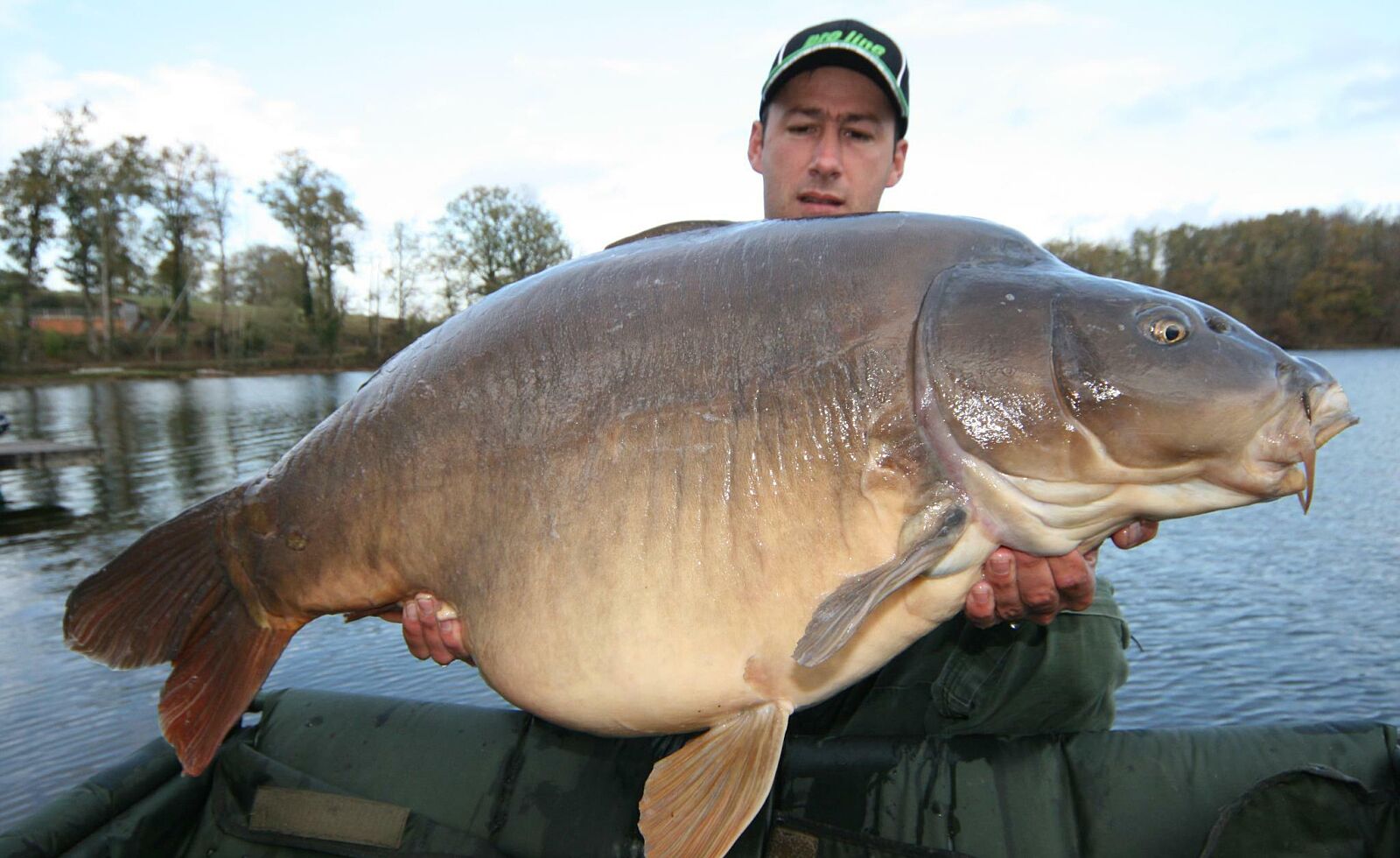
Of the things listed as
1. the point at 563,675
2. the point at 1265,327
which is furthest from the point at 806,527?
the point at 1265,327

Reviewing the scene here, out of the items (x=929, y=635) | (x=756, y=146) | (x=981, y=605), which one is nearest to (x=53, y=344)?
(x=756, y=146)

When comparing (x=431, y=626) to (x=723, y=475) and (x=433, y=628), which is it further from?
(x=723, y=475)

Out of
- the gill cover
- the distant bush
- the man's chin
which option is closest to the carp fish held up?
the gill cover

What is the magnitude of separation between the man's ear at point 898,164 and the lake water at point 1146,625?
2.66 metres

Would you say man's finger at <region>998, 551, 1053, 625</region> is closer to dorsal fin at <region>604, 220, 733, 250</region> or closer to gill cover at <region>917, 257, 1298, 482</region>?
gill cover at <region>917, 257, 1298, 482</region>

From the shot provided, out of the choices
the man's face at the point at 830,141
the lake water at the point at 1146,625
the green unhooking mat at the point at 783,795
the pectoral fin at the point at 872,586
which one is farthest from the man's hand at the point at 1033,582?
the lake water at the point at 1146,625

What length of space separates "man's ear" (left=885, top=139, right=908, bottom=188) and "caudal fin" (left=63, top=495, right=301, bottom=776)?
227 centimetres

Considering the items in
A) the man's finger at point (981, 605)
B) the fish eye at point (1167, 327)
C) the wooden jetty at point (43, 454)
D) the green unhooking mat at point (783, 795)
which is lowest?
the wooden jetty at point (43, 454)

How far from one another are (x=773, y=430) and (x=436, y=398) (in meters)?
0.68

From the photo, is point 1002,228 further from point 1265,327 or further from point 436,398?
point 1265,327

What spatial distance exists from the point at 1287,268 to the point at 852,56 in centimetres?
4905

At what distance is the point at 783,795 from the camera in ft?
7.06

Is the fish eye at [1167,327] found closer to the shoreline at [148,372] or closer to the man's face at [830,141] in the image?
the man's face at [830,141]

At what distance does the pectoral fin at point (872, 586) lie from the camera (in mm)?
1390
